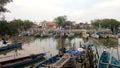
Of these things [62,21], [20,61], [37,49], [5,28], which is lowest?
[37,49]

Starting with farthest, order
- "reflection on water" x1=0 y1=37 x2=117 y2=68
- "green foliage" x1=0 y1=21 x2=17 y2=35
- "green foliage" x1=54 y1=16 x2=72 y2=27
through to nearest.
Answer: "green foliage" x1=54 y1=16 x2=72 y2=27 < "reflection on water" x1=0 y1=37 x2=117 y2=68 < "green foliage" x1=0 y1=21 x2=17 y2=35

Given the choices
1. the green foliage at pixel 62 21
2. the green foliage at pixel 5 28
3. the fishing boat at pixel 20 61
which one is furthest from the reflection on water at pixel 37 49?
the green foliage at pixel 62 21

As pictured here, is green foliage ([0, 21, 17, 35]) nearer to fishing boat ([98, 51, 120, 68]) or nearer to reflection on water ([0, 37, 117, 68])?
reflection on water ([0, 37, 117, 68])

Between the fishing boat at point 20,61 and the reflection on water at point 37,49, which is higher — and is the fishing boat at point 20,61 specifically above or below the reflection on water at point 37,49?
above

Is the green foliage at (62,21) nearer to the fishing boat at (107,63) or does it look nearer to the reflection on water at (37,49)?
the reflection on water at (37,49)

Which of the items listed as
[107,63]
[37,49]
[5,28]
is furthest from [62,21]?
[107,63]

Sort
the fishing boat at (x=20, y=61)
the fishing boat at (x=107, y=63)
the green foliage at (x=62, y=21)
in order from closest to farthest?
1. the fishing boat at (x=107, y=63)
2. the fishing boat at (x=20, y=61)
3. the green foliage at (x=62, y=21)

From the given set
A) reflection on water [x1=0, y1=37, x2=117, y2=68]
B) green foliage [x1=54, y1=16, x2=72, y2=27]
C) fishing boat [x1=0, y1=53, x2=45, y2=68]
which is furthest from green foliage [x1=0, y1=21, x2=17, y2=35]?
green foliage [x1=54, y1=16, x2=72, y2=27]

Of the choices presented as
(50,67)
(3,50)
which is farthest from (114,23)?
(50,67)

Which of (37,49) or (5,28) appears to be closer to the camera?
(5,28)

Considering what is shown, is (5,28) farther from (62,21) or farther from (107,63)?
(62,21)

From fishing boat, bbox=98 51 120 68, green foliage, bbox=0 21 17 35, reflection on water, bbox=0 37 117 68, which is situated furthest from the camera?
reflection on water, bbox=0 37 117 68

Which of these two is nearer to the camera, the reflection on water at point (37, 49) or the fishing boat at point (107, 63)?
the fishing boat at point (107, 63)

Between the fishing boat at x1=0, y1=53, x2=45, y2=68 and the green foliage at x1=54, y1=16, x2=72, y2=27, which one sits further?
the green foliage at x1=54, y1=16, x2=72, y2=27
